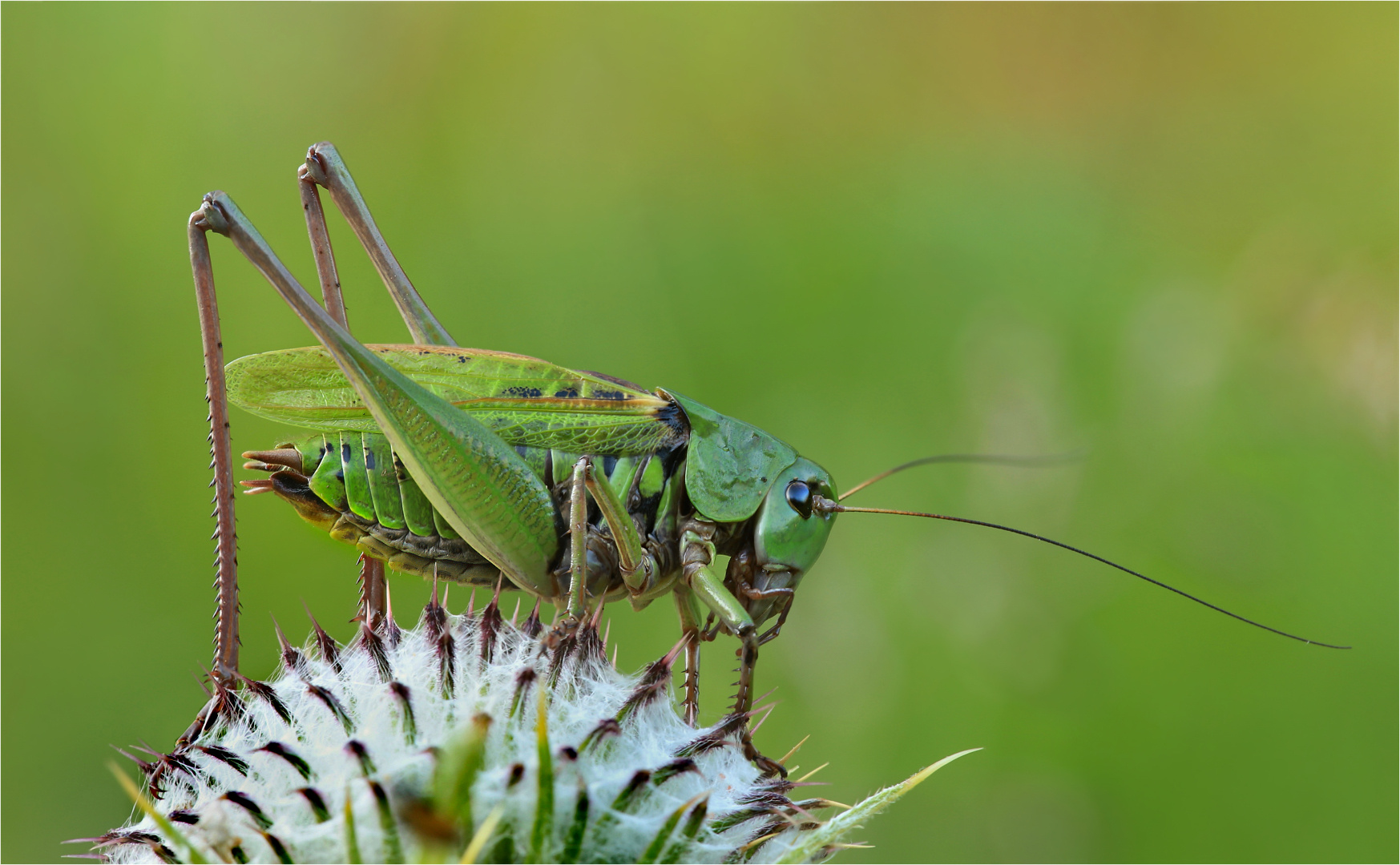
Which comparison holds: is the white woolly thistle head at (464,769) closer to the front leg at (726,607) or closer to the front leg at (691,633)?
the front leg at (726,607)

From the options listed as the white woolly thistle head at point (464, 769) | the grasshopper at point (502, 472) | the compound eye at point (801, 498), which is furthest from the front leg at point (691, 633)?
the white woolly thistle head at point (464, 769)

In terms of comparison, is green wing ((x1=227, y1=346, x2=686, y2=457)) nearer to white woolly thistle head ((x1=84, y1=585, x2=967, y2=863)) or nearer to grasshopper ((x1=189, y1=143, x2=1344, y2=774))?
grasshopper ((x1=189, y1=143, x2=1344, y2=774))

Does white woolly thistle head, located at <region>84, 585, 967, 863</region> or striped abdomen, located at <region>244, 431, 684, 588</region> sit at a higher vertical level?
striped abdomen, located at <region>244, 431, 684, 588</region>

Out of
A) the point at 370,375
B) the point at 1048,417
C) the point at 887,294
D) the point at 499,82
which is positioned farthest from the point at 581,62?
the point at 370,375

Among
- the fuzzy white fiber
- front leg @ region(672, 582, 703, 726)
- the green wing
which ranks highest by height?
the green wing

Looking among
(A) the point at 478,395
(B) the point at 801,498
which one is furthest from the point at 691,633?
(A) the point at 478,395

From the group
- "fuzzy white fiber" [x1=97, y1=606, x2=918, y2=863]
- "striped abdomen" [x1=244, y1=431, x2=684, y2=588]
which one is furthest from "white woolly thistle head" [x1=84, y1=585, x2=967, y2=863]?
"striped abdomen" [x1=244, y1=431, x2=684, y2=588]

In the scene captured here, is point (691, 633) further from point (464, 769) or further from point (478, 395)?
point (464, 769)
